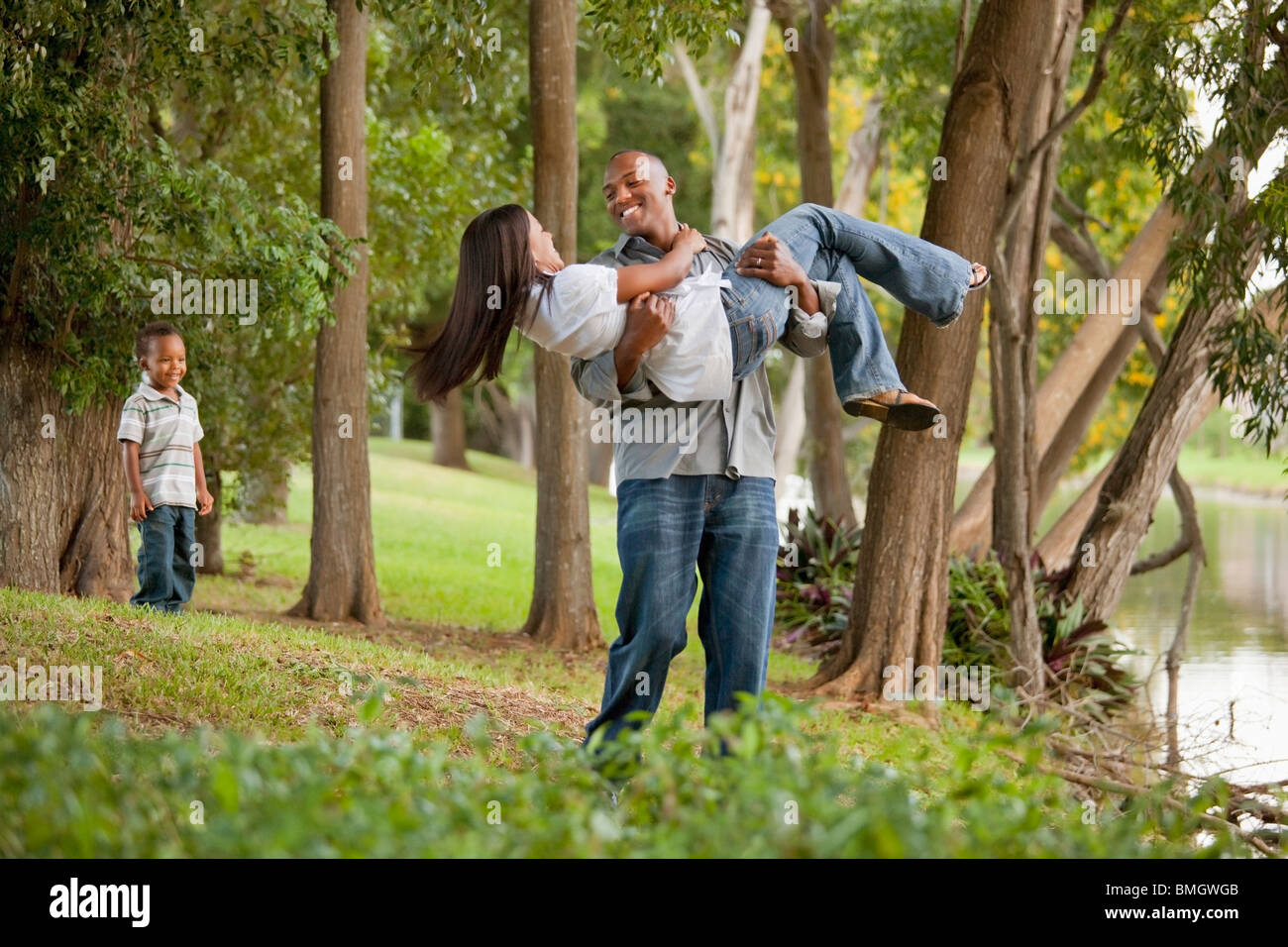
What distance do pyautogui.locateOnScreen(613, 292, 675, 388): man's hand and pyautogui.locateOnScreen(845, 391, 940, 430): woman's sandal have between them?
92cm

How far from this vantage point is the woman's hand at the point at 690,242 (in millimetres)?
4465

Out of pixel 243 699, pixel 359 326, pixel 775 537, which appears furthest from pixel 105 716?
pixel 359 326

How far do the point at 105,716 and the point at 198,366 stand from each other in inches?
208

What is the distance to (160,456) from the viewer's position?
26.5ft

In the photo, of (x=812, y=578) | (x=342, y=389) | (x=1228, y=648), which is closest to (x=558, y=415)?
(x=342, y=389)

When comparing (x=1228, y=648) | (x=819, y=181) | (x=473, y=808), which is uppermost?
(x=819, y=181)

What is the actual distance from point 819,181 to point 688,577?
473 inches

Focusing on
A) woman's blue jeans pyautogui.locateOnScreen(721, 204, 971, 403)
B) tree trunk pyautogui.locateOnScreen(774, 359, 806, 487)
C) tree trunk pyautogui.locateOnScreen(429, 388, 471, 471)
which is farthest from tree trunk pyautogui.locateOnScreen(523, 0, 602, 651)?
tree trunk pyautogui.locateOnScreen(429, 388, 471, 471)

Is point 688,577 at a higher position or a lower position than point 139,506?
lower

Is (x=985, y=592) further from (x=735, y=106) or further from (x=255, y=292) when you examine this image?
(x=735, y=106)

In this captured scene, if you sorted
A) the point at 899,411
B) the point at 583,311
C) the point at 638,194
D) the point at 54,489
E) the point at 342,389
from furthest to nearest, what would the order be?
the point at 342,389
the point at 54,489
the point at 899,411
the point at 638,194
the point at 583,311

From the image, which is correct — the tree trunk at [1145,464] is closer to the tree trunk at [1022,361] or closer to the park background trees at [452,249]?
the park background trees at [452,249]

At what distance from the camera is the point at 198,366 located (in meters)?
10.1

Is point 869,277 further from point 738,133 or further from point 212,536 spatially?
point 738,133
